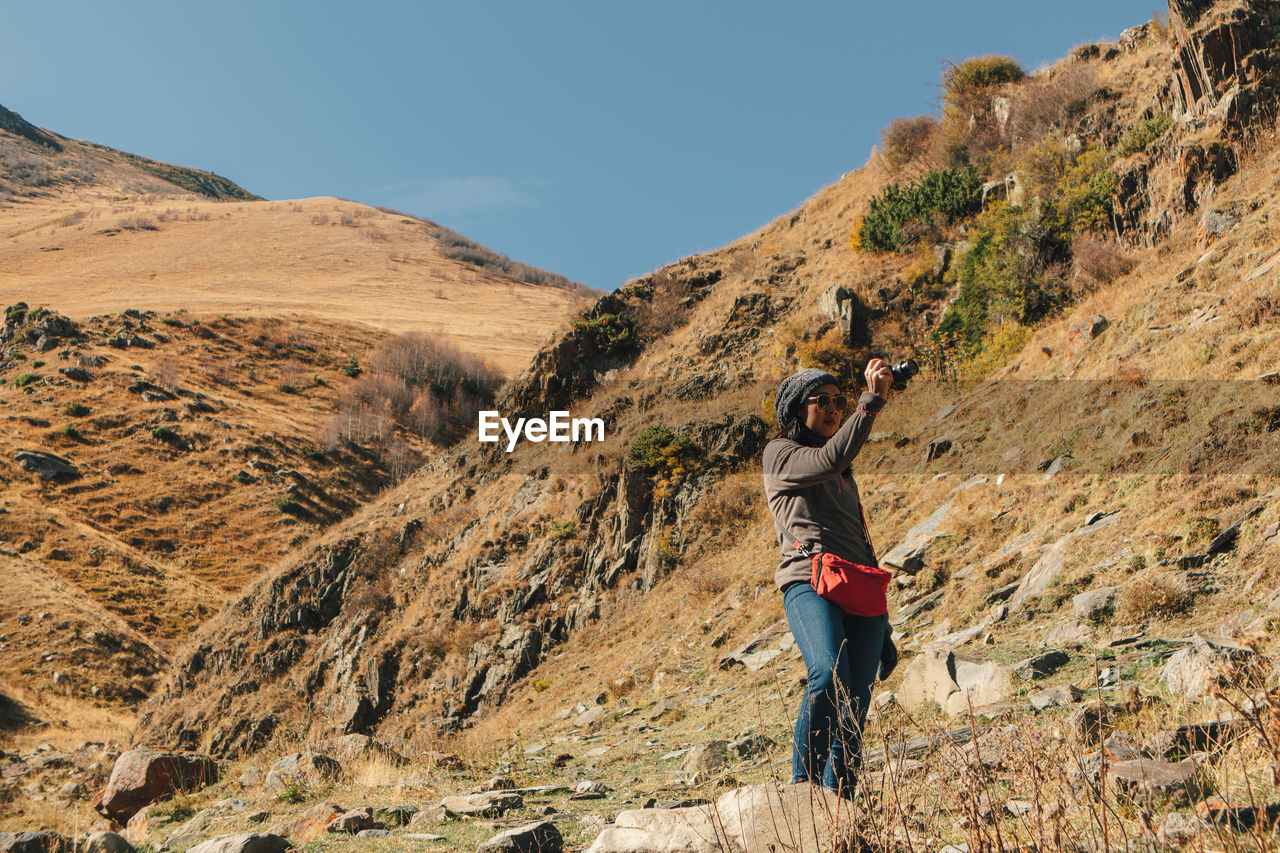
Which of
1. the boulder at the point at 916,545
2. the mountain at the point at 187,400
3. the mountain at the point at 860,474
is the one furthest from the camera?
the mountain at the point at 187,400

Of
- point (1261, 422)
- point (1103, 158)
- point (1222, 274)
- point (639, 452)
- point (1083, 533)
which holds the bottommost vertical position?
point (1083, 533)

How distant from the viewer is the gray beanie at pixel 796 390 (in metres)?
3.66

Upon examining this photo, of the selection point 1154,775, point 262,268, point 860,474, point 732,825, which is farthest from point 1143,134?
point 262,268

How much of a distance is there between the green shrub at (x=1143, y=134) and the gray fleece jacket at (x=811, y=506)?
16318mm

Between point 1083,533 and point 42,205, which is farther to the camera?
point 42,205

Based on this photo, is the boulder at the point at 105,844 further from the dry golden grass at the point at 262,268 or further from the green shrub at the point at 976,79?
the dry golden grass at the point at 262,268

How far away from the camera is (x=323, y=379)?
2314 inches

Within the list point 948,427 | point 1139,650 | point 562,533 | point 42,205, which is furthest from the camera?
point 42,205

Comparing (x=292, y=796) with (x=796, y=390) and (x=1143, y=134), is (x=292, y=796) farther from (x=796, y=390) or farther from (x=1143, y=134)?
(x=1143, y=134)

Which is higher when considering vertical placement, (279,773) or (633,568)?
(633,568)

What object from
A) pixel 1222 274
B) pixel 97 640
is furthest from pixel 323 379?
pixel 1222 274

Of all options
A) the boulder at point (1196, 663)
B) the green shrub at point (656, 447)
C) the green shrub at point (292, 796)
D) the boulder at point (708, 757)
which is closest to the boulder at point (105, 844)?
the green shrub at point (292, 796)

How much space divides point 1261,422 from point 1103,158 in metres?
11.5

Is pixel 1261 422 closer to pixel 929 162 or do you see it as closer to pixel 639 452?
pixel 639 452
